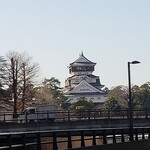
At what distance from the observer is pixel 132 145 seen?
23.5m

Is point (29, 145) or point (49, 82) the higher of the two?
point (49, 82)

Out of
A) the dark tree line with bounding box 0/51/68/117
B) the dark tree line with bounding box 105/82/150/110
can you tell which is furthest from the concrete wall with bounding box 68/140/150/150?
the dark tree line with bounding box 105/82/150/110

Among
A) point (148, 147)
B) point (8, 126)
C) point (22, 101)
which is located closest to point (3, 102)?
point (22, 101)

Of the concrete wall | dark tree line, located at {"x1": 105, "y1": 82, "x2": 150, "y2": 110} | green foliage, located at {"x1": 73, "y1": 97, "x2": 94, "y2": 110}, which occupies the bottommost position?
the concrete wall

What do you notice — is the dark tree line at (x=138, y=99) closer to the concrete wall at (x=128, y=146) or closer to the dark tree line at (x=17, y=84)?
the dark tree line at (x=17, y=84)

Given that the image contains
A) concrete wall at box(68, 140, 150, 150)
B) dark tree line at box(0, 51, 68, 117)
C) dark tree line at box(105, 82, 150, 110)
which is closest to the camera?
concrete wall at box(68, 140, 150, 150)

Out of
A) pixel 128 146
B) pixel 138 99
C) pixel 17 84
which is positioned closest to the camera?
pixel 128 146

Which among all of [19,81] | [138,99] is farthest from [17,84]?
[138,99]

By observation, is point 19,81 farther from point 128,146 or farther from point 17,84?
point 128,146

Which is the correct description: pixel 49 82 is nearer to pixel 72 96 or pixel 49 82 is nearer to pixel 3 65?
pixel 72 96

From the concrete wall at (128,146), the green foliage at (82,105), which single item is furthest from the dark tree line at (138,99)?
the concrete wall at (128,146)

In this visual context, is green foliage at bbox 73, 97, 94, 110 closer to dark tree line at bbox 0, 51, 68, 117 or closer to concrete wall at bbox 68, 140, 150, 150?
dark tree line at bbox 0, 51, 68, 117

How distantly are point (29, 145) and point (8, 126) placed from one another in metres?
32.9

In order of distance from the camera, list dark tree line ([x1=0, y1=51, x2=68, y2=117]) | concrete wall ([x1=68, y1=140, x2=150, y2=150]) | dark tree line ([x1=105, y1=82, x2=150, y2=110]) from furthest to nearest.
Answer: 1. dark tree line ([x1=105, y1=82, x2=150, y2=110])
2. dark tree line ([x1=0, y1=51, x2=68, y2=117])
3. concrete wall ([x1=68, y1=140, x2=150, y2=150])
